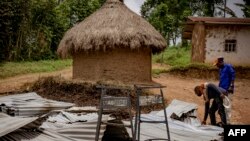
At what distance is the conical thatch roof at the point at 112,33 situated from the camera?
45.9ft

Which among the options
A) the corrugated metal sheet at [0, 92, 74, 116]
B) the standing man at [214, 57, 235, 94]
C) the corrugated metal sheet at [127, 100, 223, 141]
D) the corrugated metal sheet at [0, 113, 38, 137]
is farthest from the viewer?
the standing man at [214, 57, 235, 94]

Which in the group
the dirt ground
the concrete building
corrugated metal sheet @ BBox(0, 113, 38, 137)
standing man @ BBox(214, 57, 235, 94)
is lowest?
the dirt ground

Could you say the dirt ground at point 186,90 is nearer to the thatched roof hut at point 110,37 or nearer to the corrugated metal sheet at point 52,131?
the thatched roof hut at point 110,37

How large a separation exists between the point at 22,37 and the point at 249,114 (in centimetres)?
1626

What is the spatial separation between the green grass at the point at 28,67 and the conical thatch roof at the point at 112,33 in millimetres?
6364

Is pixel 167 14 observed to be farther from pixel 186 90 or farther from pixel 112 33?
pixel 112 33

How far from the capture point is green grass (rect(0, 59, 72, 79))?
2062 cm

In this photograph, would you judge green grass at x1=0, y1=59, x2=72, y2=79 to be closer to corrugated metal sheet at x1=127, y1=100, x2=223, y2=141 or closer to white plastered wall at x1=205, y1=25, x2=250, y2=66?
white plastered wall at x1=205, y1=25, x2=250, y2=66

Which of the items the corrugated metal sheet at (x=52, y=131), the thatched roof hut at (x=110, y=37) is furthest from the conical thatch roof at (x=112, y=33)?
the corrugated metal sheet at (x=52, y=131)

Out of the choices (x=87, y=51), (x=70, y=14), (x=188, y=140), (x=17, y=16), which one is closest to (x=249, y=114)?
(x=87, y=51)

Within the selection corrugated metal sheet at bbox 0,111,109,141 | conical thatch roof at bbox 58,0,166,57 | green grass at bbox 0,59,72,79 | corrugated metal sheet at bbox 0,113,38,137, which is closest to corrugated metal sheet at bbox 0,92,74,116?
corrugated metal sheet at bbox 0,111,109,141

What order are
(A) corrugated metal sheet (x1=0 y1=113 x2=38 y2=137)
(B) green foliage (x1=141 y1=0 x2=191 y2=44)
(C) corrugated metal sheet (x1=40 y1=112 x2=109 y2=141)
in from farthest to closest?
(B) green foliage (x1=141 y1=0 x2=191 y2=44), (C) corrugated metal sheet (x1=40 y1=112 x2=109 y2=141), (A) corrugated metal sheet (x1=0 y1=113 x2=38 y2=137)

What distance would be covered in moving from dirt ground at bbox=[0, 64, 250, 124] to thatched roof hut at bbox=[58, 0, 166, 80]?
1467 mm

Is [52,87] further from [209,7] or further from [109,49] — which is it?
[209,7]
